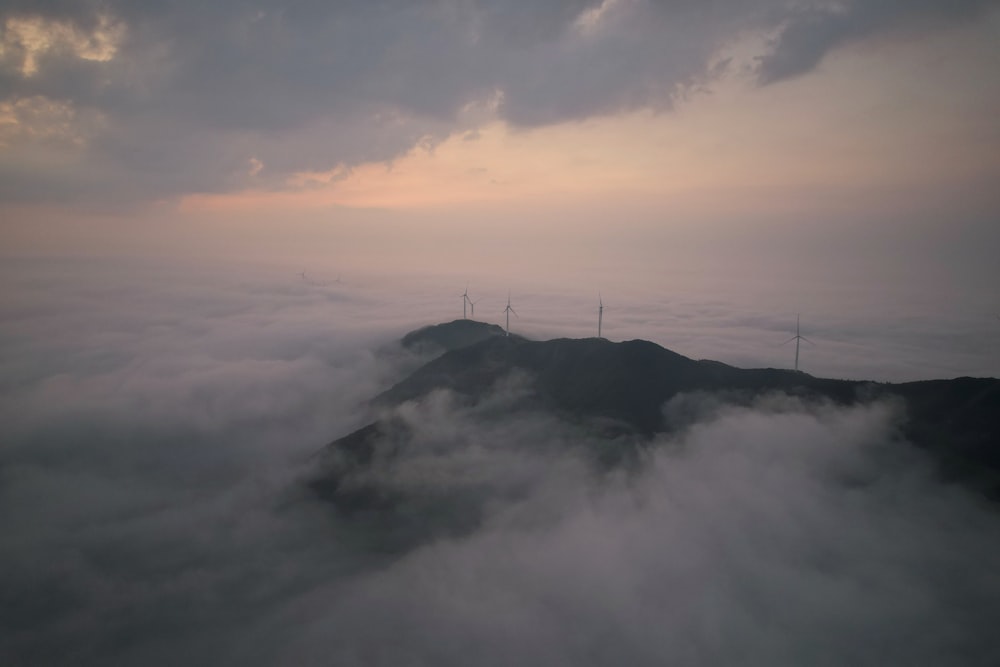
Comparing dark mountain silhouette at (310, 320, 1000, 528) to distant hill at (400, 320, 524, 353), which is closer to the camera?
dark mountain silhouette at (310, 320, 1000, 528)

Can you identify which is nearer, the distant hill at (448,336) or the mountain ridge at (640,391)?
the mountain ridge at (640,391)

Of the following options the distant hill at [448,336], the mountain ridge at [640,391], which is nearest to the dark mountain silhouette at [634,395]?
the mountain ridge at [640,391]

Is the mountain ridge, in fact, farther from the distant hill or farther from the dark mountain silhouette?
the distant hill

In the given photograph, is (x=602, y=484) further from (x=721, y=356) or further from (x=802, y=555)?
(x=721, y=356)

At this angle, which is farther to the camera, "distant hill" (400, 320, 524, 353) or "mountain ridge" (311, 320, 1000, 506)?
"distant hill" (400, 320, 524, 353)

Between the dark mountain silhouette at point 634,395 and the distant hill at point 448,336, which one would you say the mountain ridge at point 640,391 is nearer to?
the dark mountain silhouette at point 634,395

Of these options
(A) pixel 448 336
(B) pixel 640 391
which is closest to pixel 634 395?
(B) pixel 640 391

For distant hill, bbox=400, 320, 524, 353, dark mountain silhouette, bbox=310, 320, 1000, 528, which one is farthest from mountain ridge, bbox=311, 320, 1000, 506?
distant hill, bbox=400, 320, 524, 353

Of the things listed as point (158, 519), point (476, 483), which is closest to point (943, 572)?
point (476, 483)
